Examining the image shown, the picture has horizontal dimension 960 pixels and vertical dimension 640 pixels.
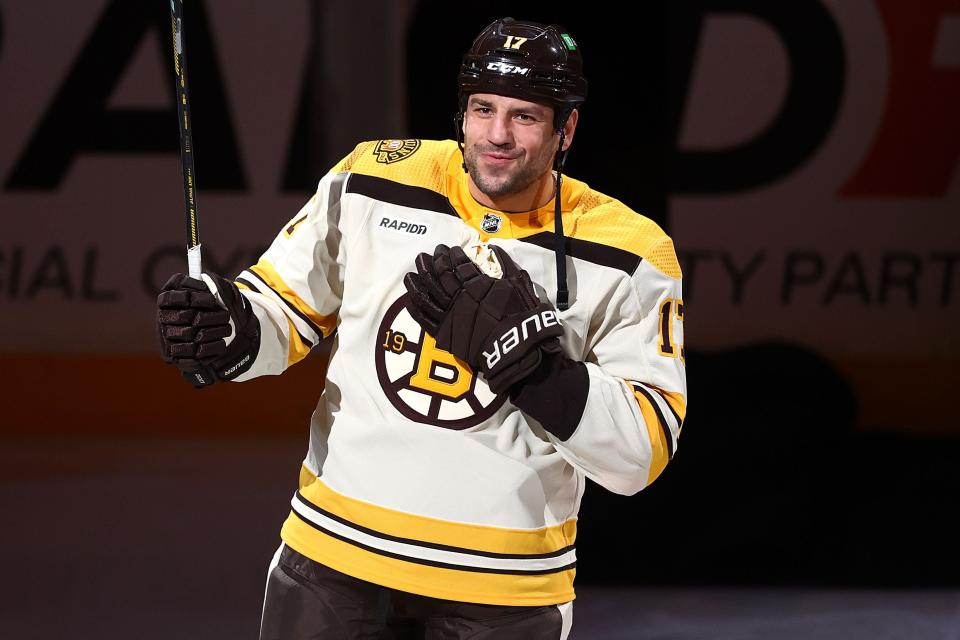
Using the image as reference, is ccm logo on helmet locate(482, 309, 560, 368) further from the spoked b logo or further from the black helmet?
the black helmet

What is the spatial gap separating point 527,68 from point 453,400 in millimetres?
494

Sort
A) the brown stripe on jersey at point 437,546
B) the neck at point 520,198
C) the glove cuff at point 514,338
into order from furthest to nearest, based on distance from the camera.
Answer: the neck at point 520,198 → the brown stripe on jersey at point 437,546 → the glove cuff at point 514,338

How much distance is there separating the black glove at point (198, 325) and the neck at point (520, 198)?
39 centimetres

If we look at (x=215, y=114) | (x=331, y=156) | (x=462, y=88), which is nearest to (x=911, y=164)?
(x=331, y=156)

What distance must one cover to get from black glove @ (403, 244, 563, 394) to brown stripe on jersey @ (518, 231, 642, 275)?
139 millimetres

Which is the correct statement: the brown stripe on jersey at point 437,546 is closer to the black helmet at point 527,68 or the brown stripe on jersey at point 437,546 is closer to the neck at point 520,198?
the neck at point 520,198

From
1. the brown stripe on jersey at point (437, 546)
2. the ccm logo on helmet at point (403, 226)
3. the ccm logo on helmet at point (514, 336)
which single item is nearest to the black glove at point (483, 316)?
the ccm logo on helmet at point (514, 336)

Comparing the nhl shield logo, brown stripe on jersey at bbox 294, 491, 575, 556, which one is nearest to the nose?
the nhl shield logo

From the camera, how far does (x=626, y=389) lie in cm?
166

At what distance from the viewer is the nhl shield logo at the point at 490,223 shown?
1.76m

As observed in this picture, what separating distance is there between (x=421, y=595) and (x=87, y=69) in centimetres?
370

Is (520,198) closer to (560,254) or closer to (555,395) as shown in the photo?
(560,254)

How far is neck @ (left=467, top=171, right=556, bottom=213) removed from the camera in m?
1.78

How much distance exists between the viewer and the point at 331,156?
186 inches
